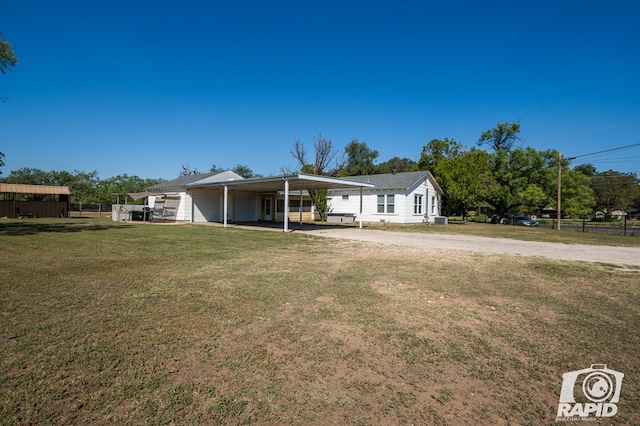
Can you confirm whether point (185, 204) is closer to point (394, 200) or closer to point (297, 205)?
point (297, 205)

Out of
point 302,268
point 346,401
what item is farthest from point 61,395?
point 302,268

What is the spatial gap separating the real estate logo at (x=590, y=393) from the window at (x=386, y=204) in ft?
74.2

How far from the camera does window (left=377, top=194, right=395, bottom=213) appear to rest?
2527 centimetres

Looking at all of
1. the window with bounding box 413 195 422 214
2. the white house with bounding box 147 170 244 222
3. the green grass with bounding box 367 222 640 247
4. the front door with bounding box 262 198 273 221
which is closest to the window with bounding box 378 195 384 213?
the window with bounding box 413 195 422 214

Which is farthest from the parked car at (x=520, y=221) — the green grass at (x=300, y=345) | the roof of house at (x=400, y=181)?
the green grass at (x=300, y=345)

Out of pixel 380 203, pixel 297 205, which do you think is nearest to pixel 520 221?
pixel 380 203

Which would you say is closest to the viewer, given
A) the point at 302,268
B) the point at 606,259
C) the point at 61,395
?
the point at 61,395

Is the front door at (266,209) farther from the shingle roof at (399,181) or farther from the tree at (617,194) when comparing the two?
the tree at (617,194)

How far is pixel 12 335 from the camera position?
10.8 ft

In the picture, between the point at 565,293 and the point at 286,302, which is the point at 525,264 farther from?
the point at 286,302

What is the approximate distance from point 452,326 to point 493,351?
0.64 meters

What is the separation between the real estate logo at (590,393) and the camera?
2379mm

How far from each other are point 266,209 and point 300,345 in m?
24.1

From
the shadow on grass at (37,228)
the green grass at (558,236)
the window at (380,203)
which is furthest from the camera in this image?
the window at (380,203)
